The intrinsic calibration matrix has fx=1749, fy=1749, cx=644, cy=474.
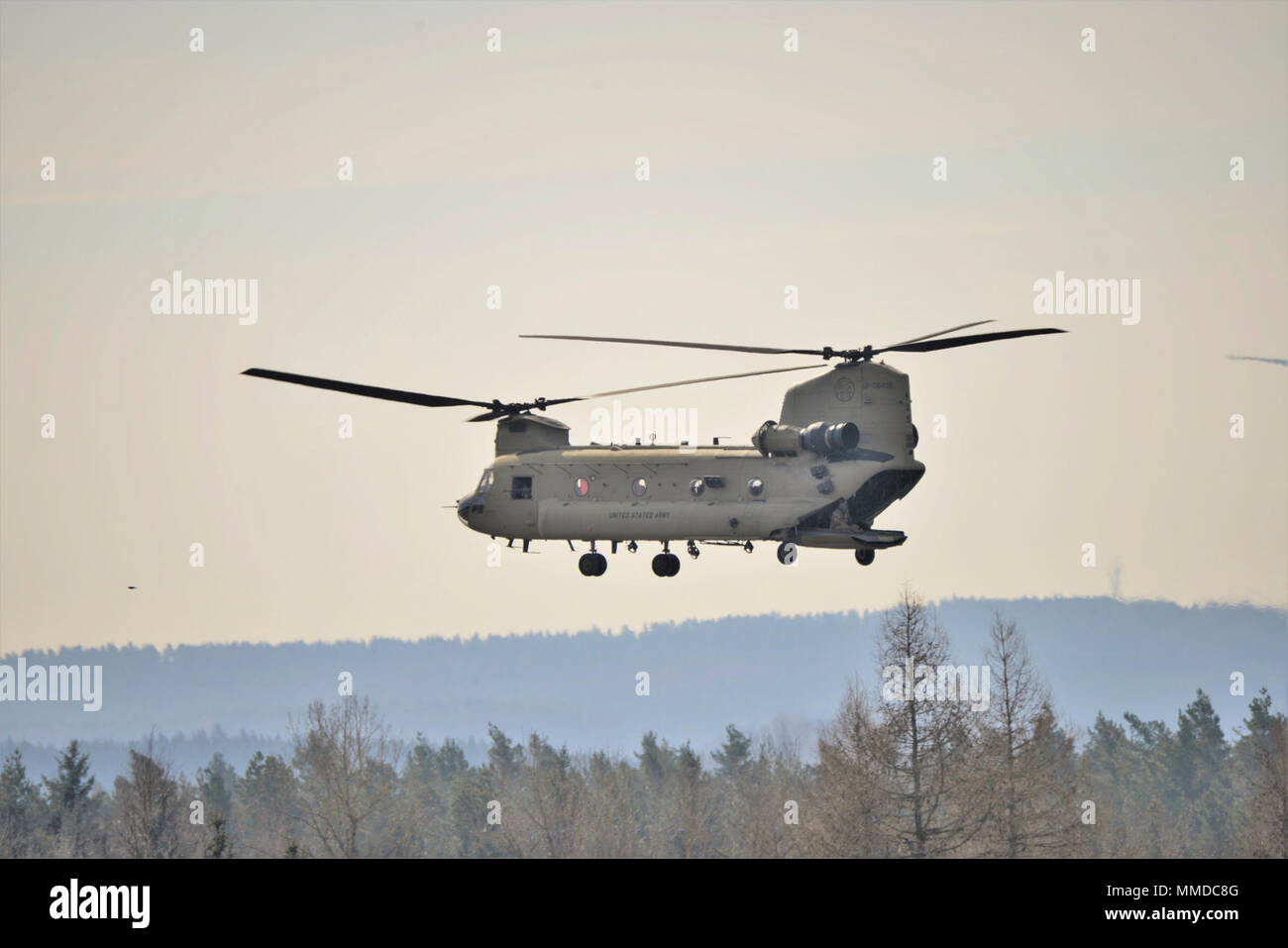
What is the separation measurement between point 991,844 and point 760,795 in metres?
56.4

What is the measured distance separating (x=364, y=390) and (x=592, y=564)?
32.4ft

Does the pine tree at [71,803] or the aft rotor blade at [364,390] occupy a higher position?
the aft rotor blade at [364,390]

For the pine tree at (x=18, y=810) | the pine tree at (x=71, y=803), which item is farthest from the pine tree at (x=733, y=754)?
the pine tree at (x=18, y=810)

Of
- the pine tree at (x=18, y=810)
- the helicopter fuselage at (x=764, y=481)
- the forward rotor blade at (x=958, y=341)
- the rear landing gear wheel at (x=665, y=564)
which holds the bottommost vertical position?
A: the pine tree at (x=18, y=810)

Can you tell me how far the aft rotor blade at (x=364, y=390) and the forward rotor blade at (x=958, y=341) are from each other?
14748mm

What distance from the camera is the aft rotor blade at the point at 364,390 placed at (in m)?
55.6

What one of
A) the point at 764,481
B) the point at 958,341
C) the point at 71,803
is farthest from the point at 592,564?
the point at 71,803

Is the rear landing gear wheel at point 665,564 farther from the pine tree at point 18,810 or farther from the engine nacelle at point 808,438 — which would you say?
the pine tree at point 18,810

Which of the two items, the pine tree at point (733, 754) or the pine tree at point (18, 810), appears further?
the pine tree at point (733, 754)
